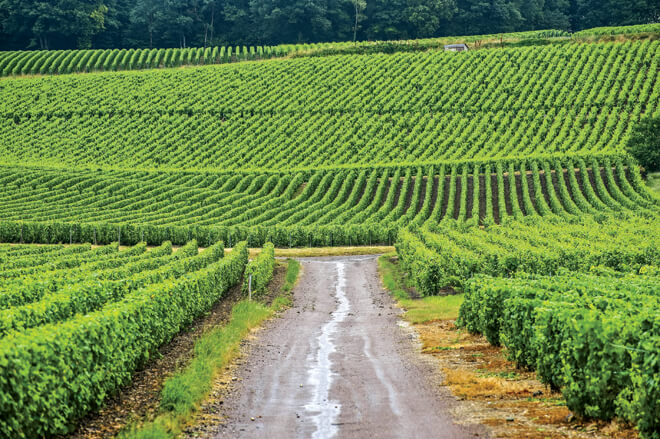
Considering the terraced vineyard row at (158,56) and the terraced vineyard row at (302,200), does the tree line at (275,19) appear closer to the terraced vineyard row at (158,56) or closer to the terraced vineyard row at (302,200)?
the terraced vineyard row at (158,56)

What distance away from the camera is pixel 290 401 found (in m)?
15.6

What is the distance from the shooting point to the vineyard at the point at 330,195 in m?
13.2

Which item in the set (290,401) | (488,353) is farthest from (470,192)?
(290,401)

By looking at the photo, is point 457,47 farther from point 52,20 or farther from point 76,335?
point 76,335

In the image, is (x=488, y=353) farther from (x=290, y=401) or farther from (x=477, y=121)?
(x=477, y=121)

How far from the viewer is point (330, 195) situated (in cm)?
7550

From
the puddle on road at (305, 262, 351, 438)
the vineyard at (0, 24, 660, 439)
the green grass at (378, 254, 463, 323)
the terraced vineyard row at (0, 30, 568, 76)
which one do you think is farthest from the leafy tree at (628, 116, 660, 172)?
the puddle on road at (305, 262, 351, 438)

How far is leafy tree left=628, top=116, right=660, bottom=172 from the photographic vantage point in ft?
244

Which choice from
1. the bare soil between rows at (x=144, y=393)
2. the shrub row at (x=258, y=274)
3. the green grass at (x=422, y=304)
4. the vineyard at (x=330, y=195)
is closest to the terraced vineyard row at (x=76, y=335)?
the vineyard at (x=330, y=195)

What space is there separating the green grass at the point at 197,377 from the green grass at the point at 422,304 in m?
5.92

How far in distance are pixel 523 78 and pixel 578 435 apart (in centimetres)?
9440

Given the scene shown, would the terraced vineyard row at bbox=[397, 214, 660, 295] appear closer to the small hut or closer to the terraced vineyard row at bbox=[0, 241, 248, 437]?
the terraced vineyard row at bbox=[0, 241, 248, 437]

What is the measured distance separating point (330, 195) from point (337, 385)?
193ft

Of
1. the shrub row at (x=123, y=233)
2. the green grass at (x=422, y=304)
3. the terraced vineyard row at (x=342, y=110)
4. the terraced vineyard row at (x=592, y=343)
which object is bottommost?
the green grass at (x=422, y=304)
